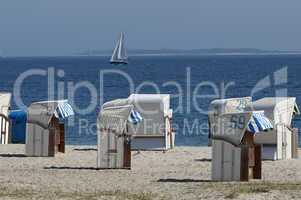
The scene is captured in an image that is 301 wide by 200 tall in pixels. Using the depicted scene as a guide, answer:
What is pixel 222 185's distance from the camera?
1825cm

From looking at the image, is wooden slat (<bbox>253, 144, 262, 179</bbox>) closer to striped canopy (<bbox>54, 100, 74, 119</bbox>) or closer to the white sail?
striped canopy (<bbox>54, 100, 74, 119</bbox>)

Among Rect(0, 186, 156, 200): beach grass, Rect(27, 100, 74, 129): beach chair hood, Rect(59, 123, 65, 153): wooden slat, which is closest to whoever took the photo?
Rect(0, 186, 156, 200): beach grass

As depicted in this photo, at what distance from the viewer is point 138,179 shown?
1959 cm

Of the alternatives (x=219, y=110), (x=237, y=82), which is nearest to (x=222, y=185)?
(x=219, y=110)

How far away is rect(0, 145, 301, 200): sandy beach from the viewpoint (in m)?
16.5

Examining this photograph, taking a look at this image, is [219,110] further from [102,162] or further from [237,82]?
[237,82]

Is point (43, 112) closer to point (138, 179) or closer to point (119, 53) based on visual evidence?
point (138, 179)

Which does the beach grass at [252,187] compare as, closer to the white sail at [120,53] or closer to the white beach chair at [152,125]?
the white beach chair at [152,125]

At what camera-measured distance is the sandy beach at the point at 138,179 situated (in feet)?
54.2

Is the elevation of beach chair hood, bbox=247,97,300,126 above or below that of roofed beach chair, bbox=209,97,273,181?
above

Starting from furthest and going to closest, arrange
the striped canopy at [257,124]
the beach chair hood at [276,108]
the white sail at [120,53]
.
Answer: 1. the white sail at [120,53]
2. the beach chair hood at [276,108]
3. the striped canopy at [257,124]

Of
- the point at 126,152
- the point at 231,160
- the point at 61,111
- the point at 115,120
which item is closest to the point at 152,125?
the point at 61,111

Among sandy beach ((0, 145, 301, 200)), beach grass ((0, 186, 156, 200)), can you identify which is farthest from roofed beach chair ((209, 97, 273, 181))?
beach grass ((0, 186, 156, 200))

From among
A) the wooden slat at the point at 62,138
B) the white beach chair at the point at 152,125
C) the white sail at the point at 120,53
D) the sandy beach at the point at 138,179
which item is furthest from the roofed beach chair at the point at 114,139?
the white sail at the point at 120,53
